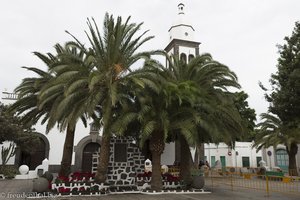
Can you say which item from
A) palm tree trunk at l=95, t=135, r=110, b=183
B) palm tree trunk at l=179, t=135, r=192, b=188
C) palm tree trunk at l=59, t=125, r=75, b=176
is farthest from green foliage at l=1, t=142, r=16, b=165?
palm tree trunk at l=179, t=135, r=192, b=188

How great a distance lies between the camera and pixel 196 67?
16188mm

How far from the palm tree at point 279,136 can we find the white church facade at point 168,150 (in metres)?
3.76

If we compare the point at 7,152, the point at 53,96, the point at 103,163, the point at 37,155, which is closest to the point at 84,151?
the point at 37,155

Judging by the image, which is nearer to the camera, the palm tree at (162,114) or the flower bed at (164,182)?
the palm tree at (162,114)

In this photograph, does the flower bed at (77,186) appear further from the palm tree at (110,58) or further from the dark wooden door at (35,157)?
the dark wooden door at (35,157)

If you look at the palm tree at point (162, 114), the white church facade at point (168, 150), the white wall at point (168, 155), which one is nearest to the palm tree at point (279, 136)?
the white church facade at point (168, 150)

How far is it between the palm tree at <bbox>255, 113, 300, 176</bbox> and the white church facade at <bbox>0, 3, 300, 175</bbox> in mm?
3762

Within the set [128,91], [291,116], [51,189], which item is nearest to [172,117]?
[128,91]

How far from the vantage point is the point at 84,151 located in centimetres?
2756

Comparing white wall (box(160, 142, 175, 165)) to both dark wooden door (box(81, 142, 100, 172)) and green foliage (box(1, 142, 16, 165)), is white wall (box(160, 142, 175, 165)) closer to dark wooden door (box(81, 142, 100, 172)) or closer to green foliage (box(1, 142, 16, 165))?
dark wooden door (box(81, 142, 100, 172))

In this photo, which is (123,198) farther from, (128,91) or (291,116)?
(291,116)

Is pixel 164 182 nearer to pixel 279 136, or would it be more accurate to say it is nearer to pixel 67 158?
pixel 67 158

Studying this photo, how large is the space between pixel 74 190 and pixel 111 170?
261 centimetres

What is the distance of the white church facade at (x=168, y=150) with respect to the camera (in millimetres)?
26547
